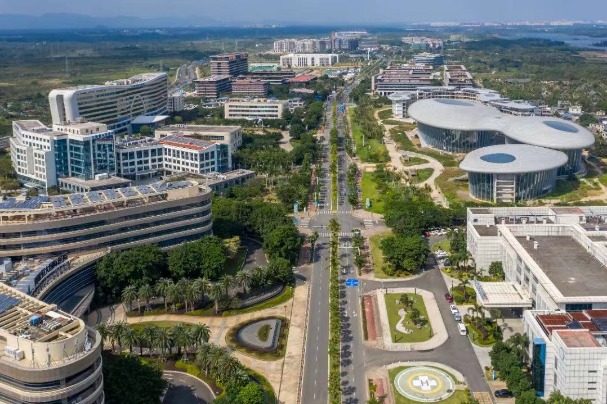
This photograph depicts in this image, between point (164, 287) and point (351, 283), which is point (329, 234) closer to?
point (351, 283)

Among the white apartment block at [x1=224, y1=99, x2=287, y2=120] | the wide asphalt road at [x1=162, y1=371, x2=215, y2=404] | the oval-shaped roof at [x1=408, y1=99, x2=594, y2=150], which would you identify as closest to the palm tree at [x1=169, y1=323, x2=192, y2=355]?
the wide asphalt road at [x1=162, y1=371, x2=215, y2=404]

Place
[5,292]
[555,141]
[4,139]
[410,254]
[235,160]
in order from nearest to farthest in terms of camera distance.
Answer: [5,292] < [410,254] < [555,141] < [235,160] < [4,139]

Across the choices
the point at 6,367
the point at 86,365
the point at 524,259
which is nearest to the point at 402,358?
the point at 524,259

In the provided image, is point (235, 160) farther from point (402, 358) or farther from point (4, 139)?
point (402, 358)

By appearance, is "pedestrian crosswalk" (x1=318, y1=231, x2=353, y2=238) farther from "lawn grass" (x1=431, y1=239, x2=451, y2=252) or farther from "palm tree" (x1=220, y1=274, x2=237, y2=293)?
"palm tree" (x1=220, y1=274, x2=237, y2=293)

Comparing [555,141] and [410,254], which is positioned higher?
[555,141]

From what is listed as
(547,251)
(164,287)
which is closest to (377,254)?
(547,251)

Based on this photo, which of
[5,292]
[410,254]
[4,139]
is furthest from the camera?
[4,139]
